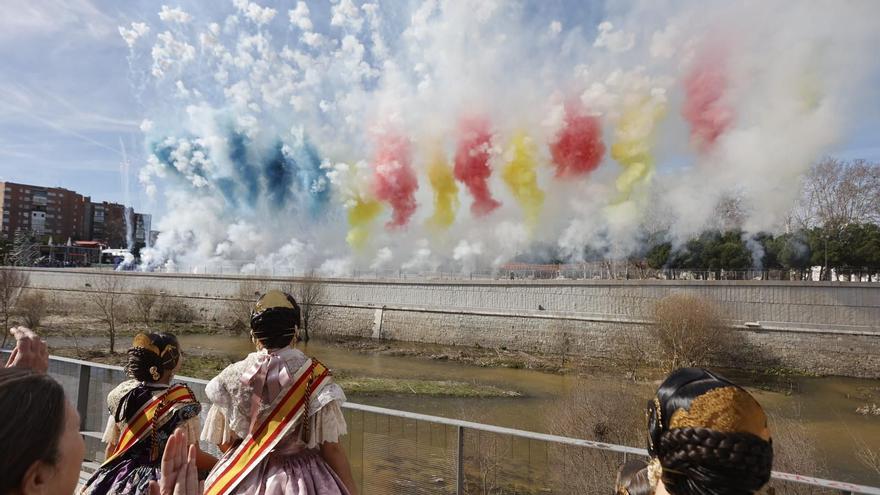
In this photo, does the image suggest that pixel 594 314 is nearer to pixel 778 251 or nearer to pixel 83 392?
pixel 778 251

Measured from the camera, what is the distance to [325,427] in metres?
2.31

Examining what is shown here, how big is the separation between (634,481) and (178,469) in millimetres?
1505

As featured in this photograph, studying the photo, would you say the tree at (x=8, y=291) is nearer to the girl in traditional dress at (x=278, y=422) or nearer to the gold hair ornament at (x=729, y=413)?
the girl in traditional dress at (x=278, y=422)

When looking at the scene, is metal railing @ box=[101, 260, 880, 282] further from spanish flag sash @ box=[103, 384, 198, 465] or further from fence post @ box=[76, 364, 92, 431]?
spanish flag sash @ box=[103, 384, 198, 465]

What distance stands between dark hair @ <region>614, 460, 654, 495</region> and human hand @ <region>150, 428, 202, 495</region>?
4.64ft

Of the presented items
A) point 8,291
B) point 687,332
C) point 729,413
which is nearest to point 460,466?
point 729,413

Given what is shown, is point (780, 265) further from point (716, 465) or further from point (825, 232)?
point (716, 465)

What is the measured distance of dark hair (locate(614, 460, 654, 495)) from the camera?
1.58 m

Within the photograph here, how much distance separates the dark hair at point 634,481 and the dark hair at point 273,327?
156cm

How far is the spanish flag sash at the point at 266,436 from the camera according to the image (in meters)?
2.27

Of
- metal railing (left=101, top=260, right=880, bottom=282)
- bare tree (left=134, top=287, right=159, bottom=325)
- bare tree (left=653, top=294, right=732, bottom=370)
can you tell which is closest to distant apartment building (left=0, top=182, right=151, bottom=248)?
metal railing (left=101, top=260, right=880, bottom=282)

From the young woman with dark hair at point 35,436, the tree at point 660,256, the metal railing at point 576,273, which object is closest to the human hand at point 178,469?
the young woman with dark hair at point 35,436

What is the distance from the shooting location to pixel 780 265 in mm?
36781

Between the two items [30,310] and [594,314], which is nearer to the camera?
[594,314]
